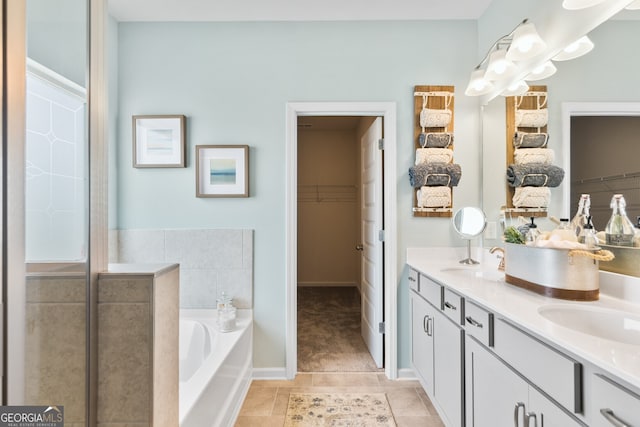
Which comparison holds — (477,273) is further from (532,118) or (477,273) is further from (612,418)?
(612,418)

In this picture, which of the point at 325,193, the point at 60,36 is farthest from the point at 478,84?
the point at 325,193

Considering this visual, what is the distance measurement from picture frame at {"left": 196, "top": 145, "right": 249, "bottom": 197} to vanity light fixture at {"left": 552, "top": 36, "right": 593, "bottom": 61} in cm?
196

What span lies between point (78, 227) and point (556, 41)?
2243 millimetres

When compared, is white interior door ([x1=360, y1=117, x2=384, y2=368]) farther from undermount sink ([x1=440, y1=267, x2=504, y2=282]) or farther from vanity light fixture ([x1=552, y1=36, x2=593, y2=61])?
vanity light fixture ([x1=552, y1=36, x2=593, y2=61])

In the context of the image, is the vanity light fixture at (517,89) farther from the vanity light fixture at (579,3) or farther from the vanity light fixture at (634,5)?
the vanity light fixture at (634,5)

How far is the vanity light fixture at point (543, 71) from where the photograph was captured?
169 cm

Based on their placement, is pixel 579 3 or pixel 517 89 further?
pixel 517 89

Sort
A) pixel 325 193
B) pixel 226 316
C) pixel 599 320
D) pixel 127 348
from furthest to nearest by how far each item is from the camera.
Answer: pixel 325 193
pixel 226 316
pixel 599 320
pixel 127 348

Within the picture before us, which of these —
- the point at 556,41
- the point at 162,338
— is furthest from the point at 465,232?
the point at 162,338

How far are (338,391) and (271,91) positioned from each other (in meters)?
2.23

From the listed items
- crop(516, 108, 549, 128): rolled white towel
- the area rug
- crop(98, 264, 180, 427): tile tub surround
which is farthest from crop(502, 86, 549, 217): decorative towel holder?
crop(98, 264, 180, 427): tile tub surround

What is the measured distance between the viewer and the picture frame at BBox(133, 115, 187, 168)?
2426mm

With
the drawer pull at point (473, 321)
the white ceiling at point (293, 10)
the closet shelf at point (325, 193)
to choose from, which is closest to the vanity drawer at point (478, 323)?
the drawer pull at point (473, 321)

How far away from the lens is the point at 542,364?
1.03 m
